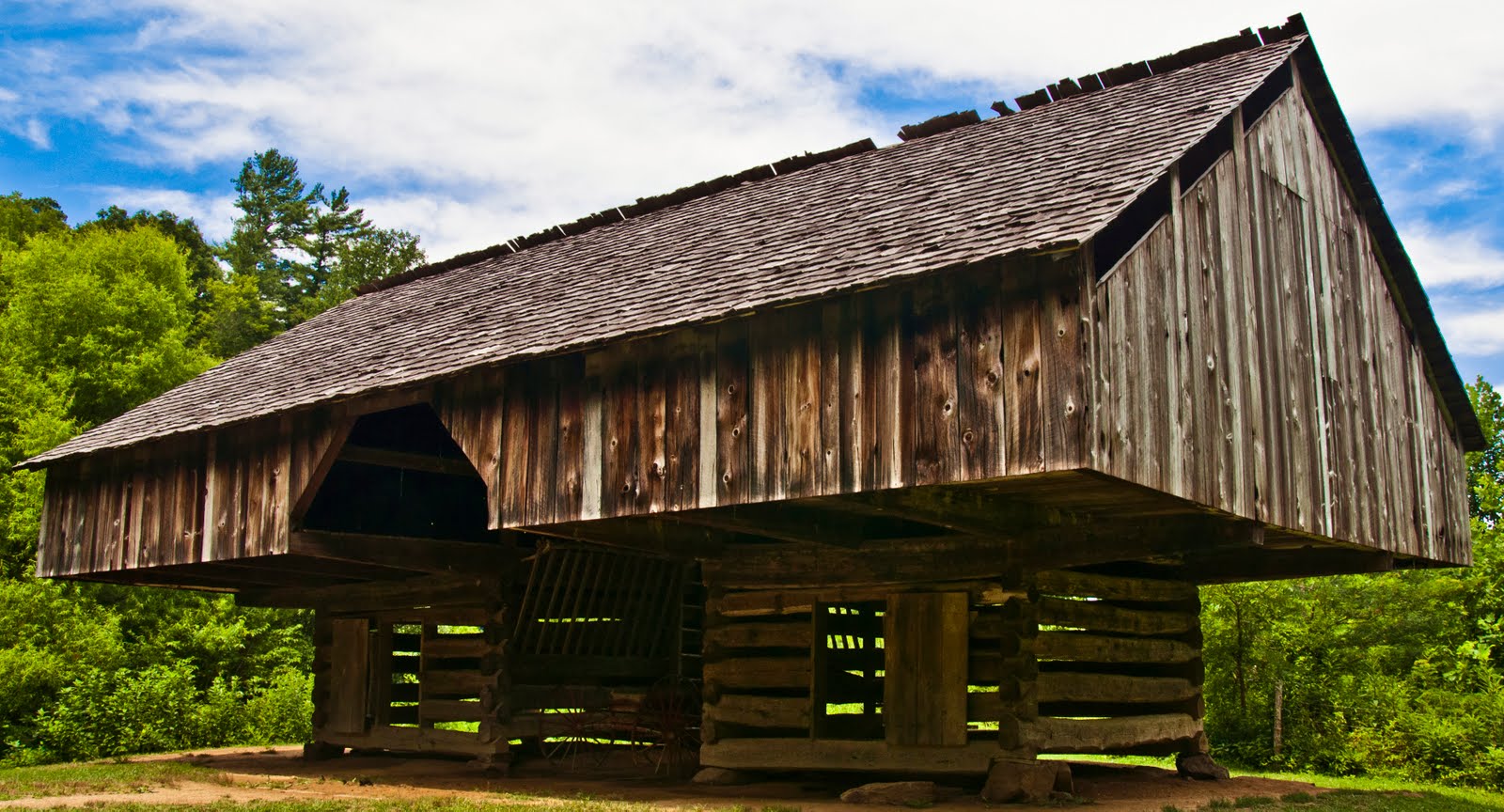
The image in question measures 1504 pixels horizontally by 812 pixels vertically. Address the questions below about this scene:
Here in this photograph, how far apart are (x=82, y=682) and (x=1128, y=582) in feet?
54.2

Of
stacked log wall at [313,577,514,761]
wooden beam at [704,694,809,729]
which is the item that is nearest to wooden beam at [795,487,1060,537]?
wooden beam at [704,694,809,729]

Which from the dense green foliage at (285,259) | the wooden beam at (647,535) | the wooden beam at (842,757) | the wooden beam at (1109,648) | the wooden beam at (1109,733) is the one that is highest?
the dense green foliage at (285,259)

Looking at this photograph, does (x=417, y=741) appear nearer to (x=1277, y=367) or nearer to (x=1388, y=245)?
(x=1277, y=367)

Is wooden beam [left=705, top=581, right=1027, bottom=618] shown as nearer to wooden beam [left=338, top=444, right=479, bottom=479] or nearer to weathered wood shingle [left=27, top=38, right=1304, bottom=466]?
wooden beam [left=338, top=444, right=479, bottom=479]

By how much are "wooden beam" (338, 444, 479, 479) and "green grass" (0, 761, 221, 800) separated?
366 cm

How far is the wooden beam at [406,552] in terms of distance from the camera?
13203 millimetres

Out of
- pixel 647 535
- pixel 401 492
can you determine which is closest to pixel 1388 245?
pixel 647 535

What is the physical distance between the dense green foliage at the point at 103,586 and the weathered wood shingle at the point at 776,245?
20.6 feet

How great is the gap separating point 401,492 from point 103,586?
14.0 meters

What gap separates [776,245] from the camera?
458 inches

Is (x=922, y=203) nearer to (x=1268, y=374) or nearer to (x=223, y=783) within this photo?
(x=1268, y=374)

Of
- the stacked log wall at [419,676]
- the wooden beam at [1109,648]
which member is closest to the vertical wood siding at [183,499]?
the stacked log wall at [419,676]

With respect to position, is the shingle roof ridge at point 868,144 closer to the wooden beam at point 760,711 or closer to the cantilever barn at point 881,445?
the cantilever barn at point 881,445

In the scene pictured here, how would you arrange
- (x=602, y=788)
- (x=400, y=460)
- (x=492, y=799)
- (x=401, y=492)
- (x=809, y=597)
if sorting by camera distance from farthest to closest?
1. (x=401, y=492)
2. (x=400, y=460)
3. (x=809, y=597)
4. (x=602, y=788)
5. (x=492, y=799)
